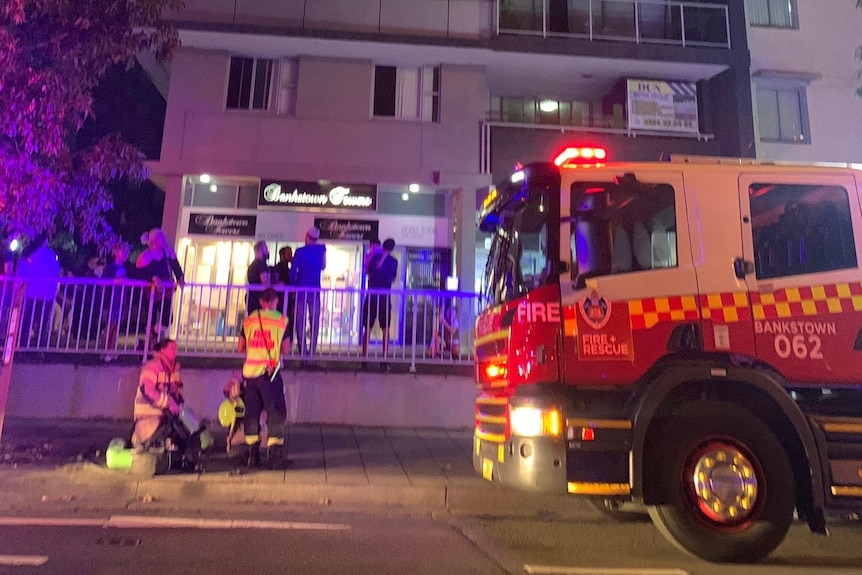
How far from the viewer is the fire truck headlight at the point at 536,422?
426cm

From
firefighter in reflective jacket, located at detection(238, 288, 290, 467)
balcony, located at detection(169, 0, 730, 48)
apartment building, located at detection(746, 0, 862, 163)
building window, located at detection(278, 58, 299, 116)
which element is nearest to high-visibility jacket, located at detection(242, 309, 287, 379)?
firefighter in reflective jacket, located at detection(238, 288, 290, 467)

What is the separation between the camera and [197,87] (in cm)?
1319

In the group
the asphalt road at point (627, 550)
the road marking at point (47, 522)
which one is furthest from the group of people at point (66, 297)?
the asphalt road at point (627, 550)

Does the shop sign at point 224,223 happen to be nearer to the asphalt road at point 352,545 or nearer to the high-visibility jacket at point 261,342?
the high-visibility jacket at point 261,342

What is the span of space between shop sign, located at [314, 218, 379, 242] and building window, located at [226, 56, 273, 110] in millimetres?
2903

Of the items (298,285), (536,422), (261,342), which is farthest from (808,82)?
(261,342)

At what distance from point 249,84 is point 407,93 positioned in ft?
11.4

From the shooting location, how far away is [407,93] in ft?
44.5

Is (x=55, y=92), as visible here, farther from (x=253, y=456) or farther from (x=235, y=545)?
(x=235, y=545)

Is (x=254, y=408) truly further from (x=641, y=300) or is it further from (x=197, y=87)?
(x=197, y=87)

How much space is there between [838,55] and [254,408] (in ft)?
52.0

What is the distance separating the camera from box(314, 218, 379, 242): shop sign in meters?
13.1

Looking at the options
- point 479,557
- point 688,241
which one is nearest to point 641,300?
point 688,241

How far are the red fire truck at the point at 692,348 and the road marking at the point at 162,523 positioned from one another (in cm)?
159
